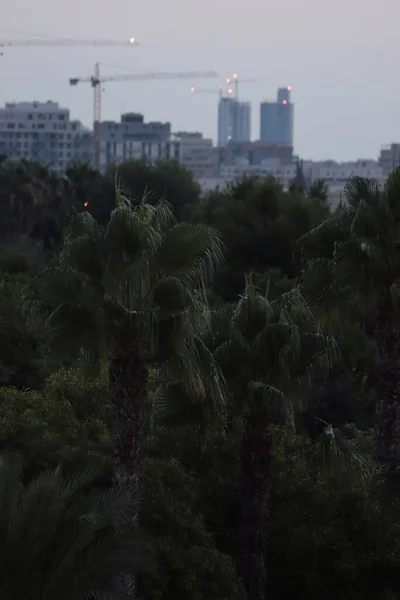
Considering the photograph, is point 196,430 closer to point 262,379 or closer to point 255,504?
point 255,504

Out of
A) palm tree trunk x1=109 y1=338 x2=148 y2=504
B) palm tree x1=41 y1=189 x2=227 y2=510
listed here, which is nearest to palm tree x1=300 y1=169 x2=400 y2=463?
palm tree x1=41 y1=189 x2=227 y2=510

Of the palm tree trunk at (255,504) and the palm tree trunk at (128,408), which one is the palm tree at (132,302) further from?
the palm tree trunk at (255,504)

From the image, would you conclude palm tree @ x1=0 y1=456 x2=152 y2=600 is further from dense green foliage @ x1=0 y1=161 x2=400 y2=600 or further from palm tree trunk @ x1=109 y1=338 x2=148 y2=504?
palm tree trunk @ x1=109 y1=338 x2=148 y2=504

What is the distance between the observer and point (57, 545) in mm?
10703

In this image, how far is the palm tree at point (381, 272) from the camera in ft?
50.8

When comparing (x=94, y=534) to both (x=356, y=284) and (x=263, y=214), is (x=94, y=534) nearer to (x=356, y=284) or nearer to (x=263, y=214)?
(x=356, y=284)

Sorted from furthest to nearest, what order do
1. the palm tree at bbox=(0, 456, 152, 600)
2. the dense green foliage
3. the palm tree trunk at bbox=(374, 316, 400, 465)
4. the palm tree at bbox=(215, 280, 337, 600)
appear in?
the palm tree trunk at bbox=(374, 316, 400, 465)
the palm tree at bbox=(215, 280, 337, 600)
the dense green foliage
the palm tree at bbox=(0, 456, 152, 600)

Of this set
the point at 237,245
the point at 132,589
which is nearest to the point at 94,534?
the point at 132,589

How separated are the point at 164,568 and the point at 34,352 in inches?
459

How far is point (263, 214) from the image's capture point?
1506 inches

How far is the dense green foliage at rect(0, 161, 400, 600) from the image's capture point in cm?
1103

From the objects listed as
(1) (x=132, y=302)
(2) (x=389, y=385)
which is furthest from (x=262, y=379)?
(2) (x=389, y=385)

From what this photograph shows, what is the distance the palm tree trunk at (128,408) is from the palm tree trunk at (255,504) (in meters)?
1.74

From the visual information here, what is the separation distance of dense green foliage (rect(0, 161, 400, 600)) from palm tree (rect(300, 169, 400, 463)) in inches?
0.9
